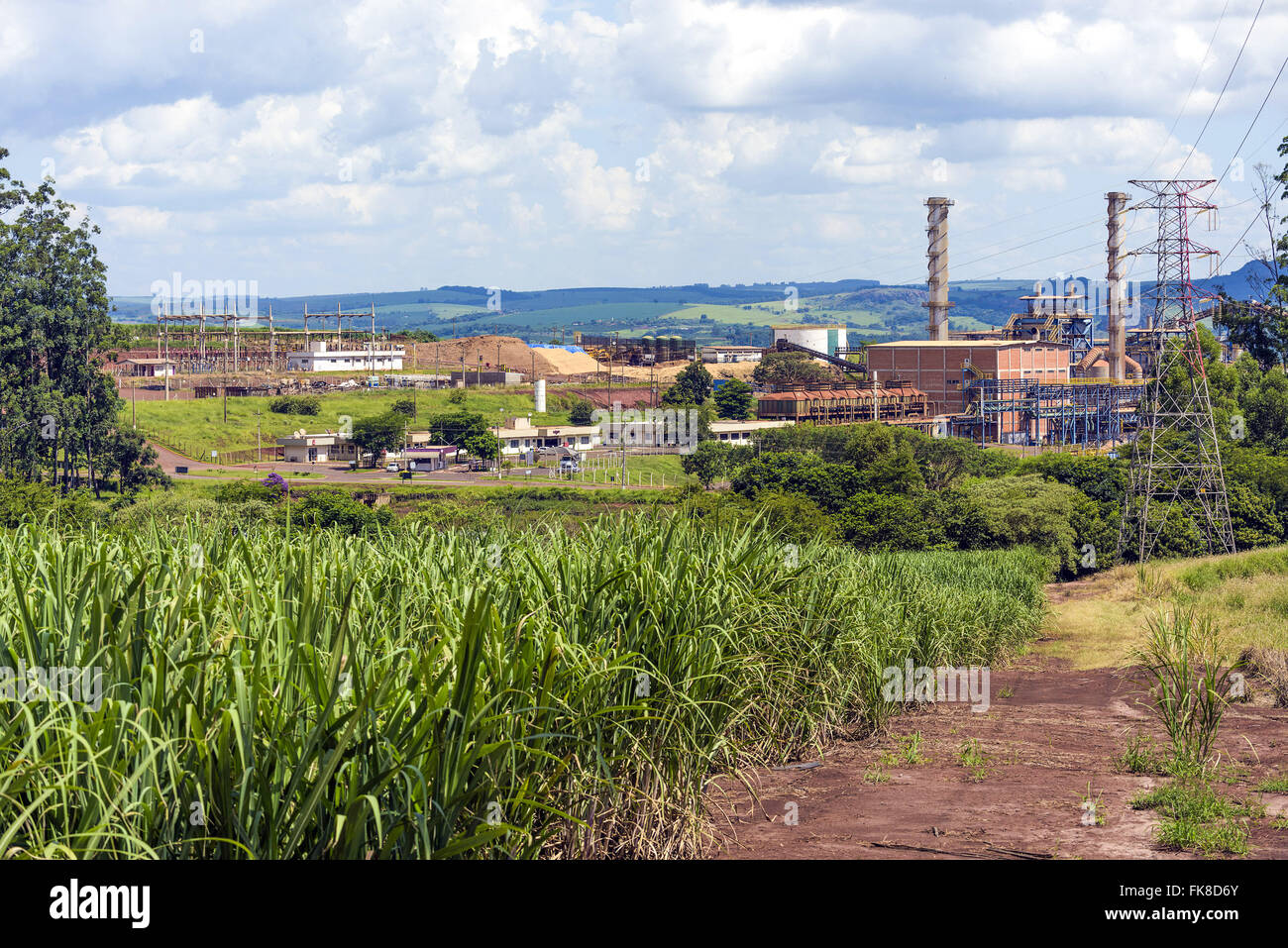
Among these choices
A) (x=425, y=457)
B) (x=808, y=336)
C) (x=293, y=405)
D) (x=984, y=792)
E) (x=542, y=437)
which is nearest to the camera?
(x=984, y=792)

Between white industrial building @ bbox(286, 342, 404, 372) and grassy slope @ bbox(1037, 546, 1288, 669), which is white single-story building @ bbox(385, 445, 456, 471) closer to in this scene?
white industrial building @ bbox(286, 342, 404, 372)

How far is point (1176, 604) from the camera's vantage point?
15.7 metres

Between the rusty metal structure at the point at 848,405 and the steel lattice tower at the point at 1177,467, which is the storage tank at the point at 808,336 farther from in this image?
the steel lattice tower at the point at 1177,467

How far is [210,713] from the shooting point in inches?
189

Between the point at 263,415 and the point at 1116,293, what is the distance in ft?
278

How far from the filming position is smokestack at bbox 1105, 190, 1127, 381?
11638cm

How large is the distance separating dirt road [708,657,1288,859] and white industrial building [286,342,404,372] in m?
139

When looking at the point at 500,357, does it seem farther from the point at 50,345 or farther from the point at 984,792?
the point at 984,792

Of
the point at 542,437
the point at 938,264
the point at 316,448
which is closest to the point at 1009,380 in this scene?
the point at 938,264

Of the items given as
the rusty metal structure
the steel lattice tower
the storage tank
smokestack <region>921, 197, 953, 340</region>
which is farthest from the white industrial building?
the steel lattice tower

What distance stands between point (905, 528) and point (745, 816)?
45007 mm

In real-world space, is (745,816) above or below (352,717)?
below
